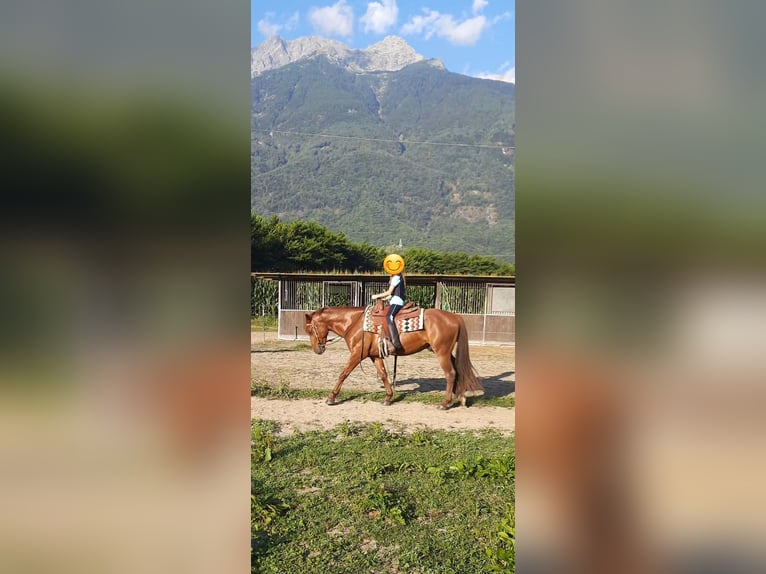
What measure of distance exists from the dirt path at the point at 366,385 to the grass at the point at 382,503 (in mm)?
724

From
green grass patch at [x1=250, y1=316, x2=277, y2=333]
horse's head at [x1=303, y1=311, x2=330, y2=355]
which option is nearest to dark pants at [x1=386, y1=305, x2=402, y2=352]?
horse's head at [x1=303, y1=311, x2=330, y2=355]

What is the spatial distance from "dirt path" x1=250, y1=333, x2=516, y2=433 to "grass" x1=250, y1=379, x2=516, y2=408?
0.15 meters

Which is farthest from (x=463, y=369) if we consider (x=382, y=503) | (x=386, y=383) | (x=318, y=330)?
(x=382, y=503)

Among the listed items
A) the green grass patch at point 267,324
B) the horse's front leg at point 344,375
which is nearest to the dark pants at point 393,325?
the horse's front leg at point 344,375

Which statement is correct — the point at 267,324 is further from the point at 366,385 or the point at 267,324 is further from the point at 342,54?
the point at 342,54

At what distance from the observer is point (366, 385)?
8969mm

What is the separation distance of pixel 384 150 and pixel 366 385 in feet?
313
